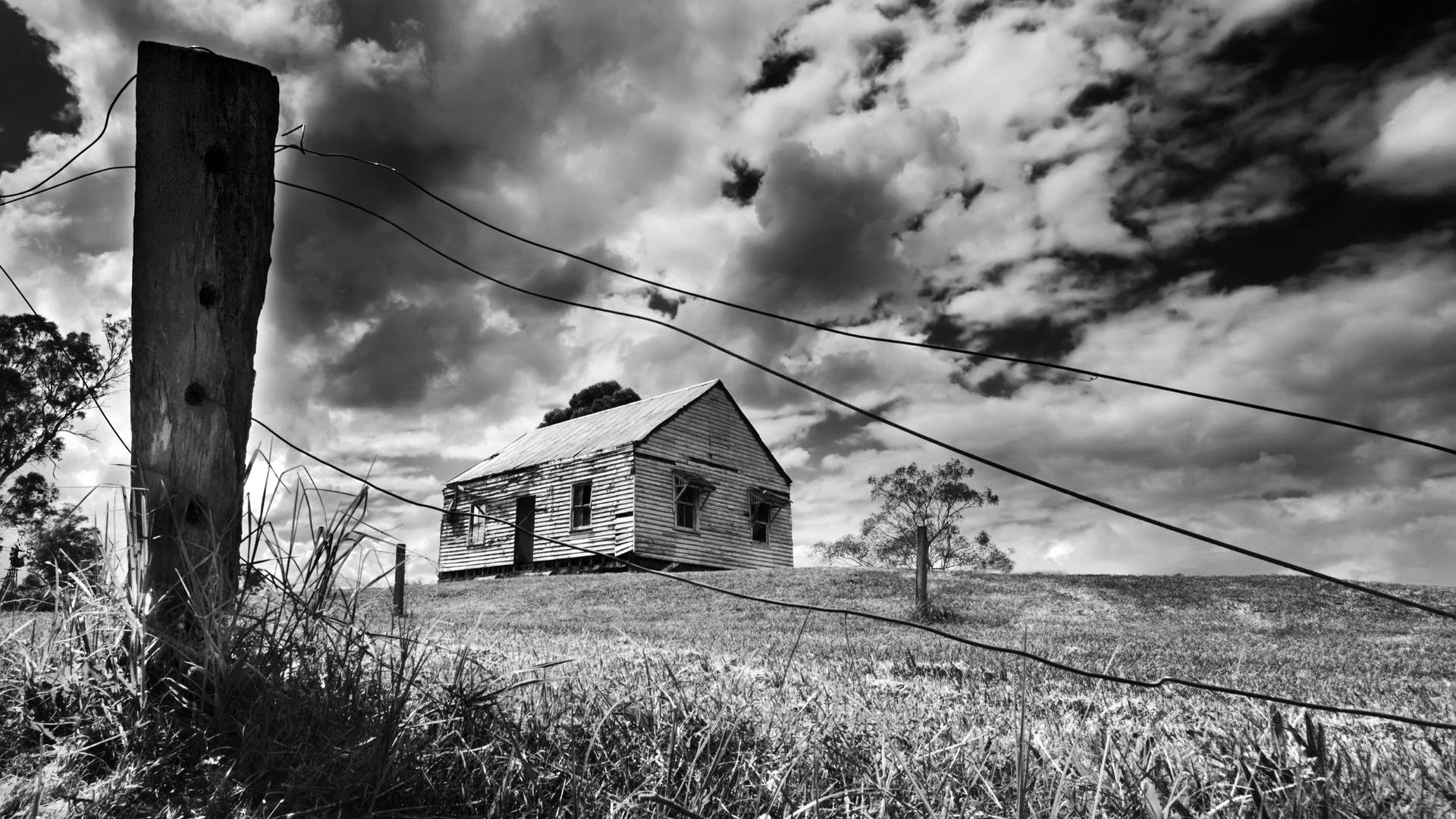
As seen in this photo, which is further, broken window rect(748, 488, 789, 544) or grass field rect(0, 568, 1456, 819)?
broken window rect(748, 488, 789, 544)

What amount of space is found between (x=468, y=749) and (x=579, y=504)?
25.9 metres

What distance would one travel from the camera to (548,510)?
28.7 m

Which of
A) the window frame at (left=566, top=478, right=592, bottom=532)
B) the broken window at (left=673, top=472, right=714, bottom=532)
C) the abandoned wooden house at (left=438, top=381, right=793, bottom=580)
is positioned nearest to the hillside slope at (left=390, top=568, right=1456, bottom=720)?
the window frame at (left=566, top=478, right=592, bottom=532)

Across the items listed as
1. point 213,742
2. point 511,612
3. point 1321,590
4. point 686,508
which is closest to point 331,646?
point 213,742

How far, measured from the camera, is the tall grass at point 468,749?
2.19 metres

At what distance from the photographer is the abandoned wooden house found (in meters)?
26.7

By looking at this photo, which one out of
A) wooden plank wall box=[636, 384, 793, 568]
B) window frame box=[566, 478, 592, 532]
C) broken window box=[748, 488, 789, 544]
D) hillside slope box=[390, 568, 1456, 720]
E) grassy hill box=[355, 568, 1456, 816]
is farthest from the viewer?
broken window box=[748, 488, 789, 544]

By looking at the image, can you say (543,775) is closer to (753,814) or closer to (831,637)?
(753,814)

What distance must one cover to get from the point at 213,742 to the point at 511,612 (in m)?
15.0

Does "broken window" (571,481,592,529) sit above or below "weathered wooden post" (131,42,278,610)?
below

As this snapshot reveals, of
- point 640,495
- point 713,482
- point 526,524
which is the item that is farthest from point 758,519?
point 526,524

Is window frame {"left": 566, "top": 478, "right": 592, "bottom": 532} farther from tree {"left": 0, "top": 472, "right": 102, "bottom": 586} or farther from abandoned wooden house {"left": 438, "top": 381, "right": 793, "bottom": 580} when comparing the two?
tree {"left": 0, "top": 472, "right": 102, "bottom": 586}

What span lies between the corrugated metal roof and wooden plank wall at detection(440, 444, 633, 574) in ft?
1.28

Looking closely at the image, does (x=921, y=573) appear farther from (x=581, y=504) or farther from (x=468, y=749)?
(x=581, y=504)
